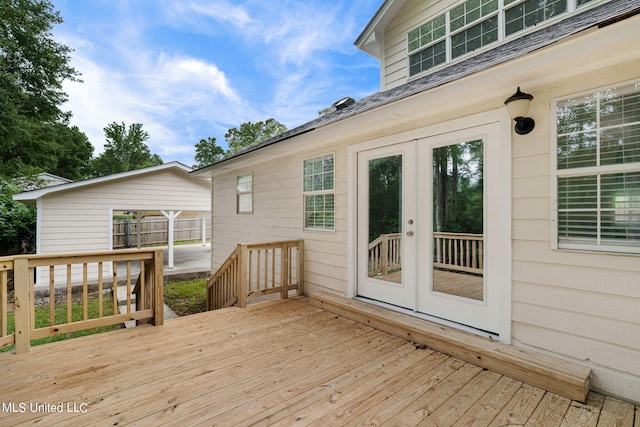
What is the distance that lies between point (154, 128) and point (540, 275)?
34.5 m

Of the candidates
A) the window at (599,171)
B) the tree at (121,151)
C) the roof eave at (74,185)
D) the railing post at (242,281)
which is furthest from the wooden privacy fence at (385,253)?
the tree at (121,151)

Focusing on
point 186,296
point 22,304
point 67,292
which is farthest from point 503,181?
point 186,296

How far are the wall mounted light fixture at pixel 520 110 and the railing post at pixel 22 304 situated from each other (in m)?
4.25

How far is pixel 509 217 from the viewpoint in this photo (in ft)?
8.04

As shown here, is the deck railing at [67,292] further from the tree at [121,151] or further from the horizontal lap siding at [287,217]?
the tree at [121,151]

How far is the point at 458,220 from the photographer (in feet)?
9.36

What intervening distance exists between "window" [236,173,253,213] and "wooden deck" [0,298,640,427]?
3.65 m

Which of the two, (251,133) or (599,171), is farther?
(251,133)

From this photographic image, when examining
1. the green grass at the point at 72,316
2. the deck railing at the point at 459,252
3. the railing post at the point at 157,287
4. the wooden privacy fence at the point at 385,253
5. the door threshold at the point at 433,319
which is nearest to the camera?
the door threshold at the point at 433,319

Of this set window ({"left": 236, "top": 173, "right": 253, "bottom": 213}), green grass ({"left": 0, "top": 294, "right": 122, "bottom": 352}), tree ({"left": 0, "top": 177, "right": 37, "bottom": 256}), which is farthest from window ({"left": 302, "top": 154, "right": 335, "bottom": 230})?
tree ({"left": 0, "top": 177, "right": 37, "bottom": 256})

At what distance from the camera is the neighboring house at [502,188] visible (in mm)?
1967

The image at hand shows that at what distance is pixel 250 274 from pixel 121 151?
30373 mm

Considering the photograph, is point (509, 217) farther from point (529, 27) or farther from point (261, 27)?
point (261, 27)

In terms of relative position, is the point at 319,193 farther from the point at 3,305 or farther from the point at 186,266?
the point at 186,266
